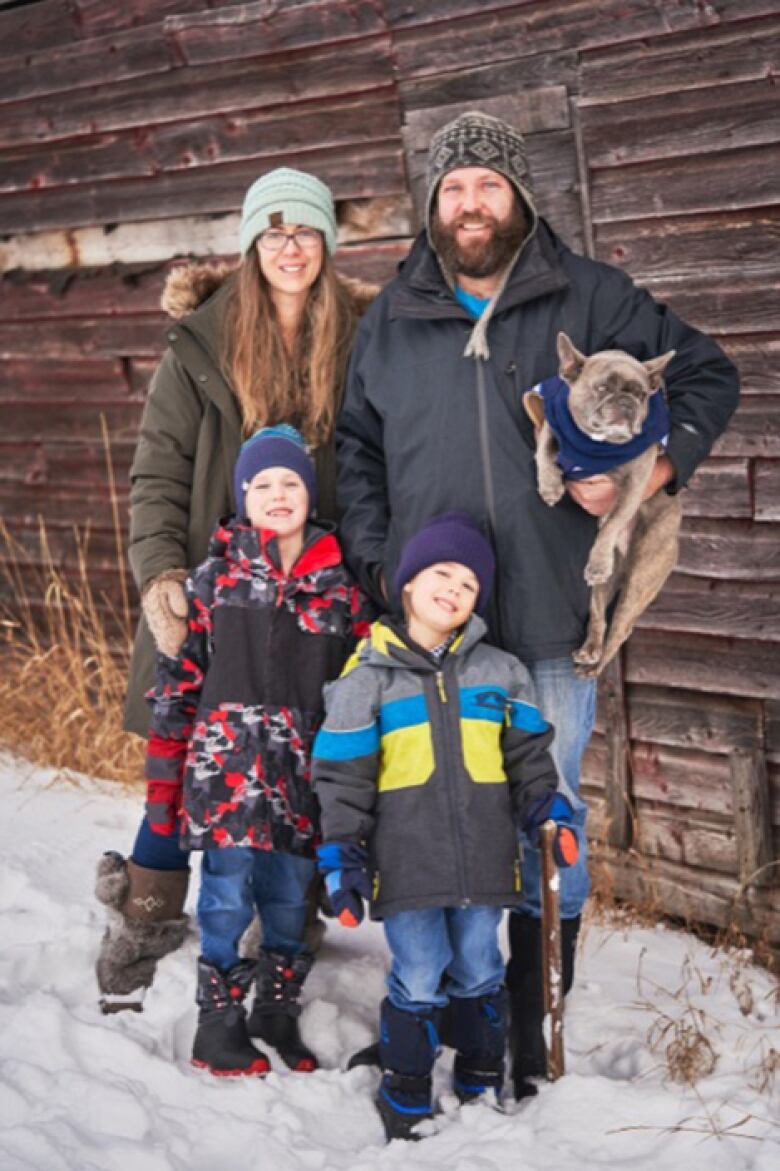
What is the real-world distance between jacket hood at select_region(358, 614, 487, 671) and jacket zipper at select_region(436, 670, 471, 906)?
A: 0.05 m

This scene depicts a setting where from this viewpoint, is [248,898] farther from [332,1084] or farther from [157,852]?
[332,1084]

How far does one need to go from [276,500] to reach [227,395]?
42 cm

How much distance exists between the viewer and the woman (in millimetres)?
3275

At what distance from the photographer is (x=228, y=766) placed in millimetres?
3049

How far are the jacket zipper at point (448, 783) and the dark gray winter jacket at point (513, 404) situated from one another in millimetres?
241

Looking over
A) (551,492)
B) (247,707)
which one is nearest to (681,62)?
(551,492)

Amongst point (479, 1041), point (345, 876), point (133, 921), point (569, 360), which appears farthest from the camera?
point (133, 921)

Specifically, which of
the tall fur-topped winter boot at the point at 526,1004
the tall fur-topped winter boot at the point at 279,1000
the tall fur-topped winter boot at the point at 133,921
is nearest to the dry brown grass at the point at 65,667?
the tall fur-topped winter boot at the point at 133,921

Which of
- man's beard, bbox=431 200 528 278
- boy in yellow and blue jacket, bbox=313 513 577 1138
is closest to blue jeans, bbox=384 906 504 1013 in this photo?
boy in yellow and blue jacket, bbox=313 513 577 1138

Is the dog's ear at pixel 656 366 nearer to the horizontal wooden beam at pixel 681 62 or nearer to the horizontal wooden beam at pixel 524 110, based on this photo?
the horizontal wooden beam at pixel 681 62

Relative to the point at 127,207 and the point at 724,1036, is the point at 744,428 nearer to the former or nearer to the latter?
the point at 724,1036

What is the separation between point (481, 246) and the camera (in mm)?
2996

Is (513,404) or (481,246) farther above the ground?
(481,246)

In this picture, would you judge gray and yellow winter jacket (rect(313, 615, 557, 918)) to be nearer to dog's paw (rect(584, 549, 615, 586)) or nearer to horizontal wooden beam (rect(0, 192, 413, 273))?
dog's paw (rect(584, 549, 615, 586))
